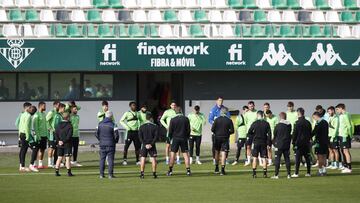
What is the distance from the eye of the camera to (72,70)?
36156 mm

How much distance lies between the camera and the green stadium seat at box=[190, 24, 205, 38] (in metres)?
37.7

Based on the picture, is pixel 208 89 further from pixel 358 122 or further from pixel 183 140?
pixel 183 140

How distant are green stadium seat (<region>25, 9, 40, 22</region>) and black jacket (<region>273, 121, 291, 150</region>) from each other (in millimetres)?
14776

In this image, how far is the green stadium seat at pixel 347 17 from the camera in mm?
38906

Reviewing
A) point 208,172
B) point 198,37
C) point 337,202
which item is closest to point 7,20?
point 198,37

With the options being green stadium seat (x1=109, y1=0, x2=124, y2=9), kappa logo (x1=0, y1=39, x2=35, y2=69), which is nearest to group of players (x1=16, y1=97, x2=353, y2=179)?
kappa logo (x1=0, y1=39, x2=35, y2=69)

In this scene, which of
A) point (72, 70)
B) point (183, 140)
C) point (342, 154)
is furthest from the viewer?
point (72, 70)

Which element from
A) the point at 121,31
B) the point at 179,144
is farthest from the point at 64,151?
the point at 121,31

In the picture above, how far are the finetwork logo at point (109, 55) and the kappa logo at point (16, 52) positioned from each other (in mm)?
2621

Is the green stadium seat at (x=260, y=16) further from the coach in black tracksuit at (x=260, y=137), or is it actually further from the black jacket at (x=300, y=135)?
the black jacket at (x=300, y=135)

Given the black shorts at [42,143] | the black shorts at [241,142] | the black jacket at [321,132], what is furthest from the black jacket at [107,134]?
the black shorts at [241,142]

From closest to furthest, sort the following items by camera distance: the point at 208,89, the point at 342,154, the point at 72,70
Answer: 1. the point at 342,154
2. the point at 72,70
3. the point at 208,89

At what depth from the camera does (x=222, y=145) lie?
2641 centimetres

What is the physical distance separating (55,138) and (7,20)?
1059 cm
